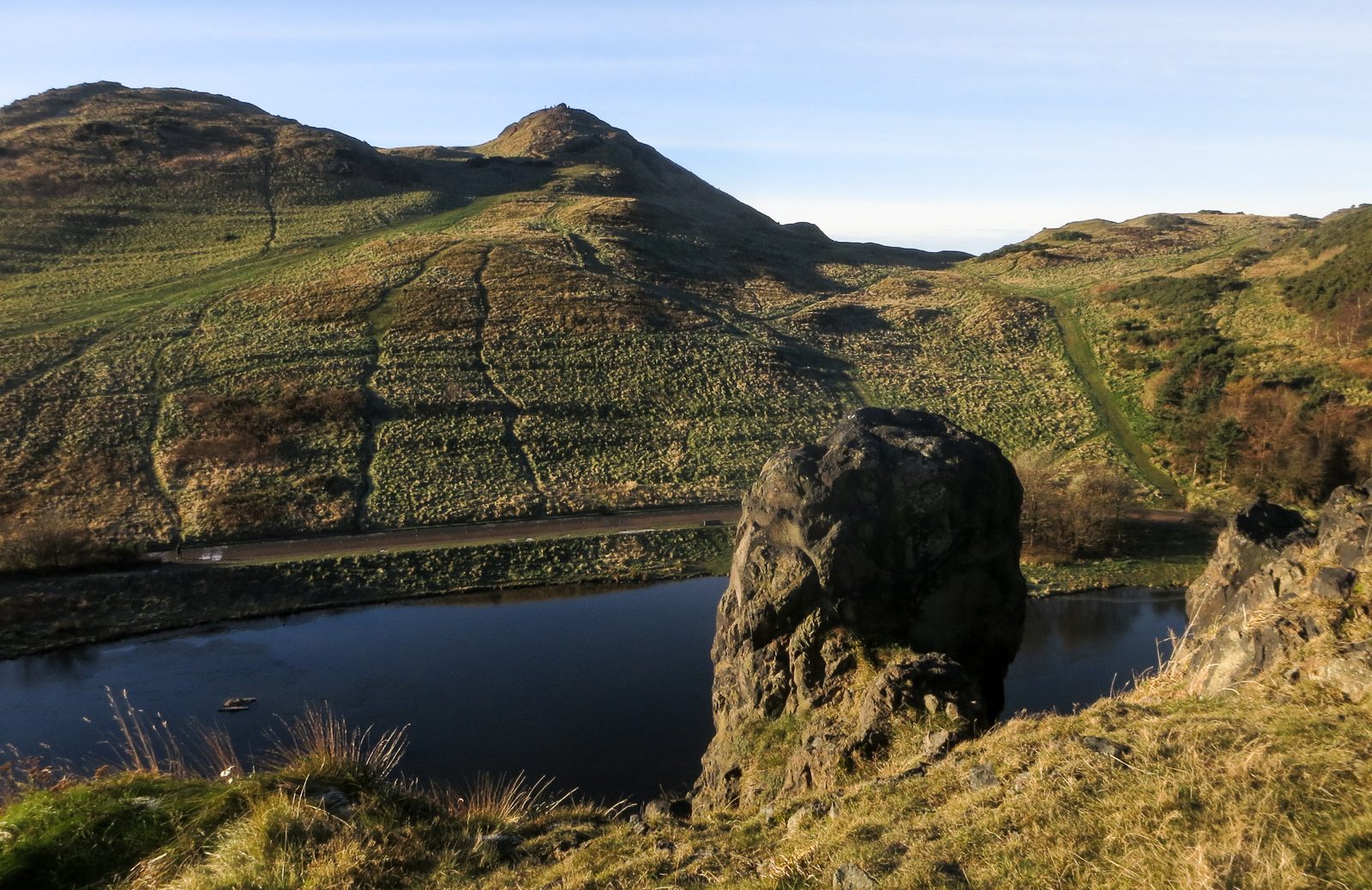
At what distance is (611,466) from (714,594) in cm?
1376

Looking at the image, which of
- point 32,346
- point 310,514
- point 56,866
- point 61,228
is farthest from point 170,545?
point 61,228

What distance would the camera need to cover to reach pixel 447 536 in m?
38.8

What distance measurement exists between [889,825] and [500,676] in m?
21.6

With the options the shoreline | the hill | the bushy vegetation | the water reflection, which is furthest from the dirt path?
the shoreline

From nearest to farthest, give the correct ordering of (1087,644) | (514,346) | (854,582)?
(854,582), (1087,644), (514,346)

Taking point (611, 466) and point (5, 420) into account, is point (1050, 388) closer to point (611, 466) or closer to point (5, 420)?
point (611, 466)

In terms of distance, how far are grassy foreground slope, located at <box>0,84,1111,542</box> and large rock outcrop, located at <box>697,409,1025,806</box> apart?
87.9 feet

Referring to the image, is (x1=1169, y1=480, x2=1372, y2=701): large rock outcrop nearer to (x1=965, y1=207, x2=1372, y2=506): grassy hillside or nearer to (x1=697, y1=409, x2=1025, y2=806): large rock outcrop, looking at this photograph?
(x1=697, y1=409, x2=1025, y2=806): large rock outcrop

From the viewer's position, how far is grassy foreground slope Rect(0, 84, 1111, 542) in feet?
140

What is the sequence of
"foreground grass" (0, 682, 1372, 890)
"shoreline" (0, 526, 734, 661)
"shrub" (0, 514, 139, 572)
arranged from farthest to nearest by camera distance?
"shrub" (0, 514, 139, 572) → "shoreline" (0, 526, 734, 661) → "foreground grass" (0, 682, 1372, 890)

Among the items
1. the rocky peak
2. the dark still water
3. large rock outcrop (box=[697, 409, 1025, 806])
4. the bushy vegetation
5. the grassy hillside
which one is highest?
the rocky peak

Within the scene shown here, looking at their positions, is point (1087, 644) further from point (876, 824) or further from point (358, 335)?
point (358, 335)

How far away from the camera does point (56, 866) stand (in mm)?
7629

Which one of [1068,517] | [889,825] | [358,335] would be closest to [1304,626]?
[889,825]
